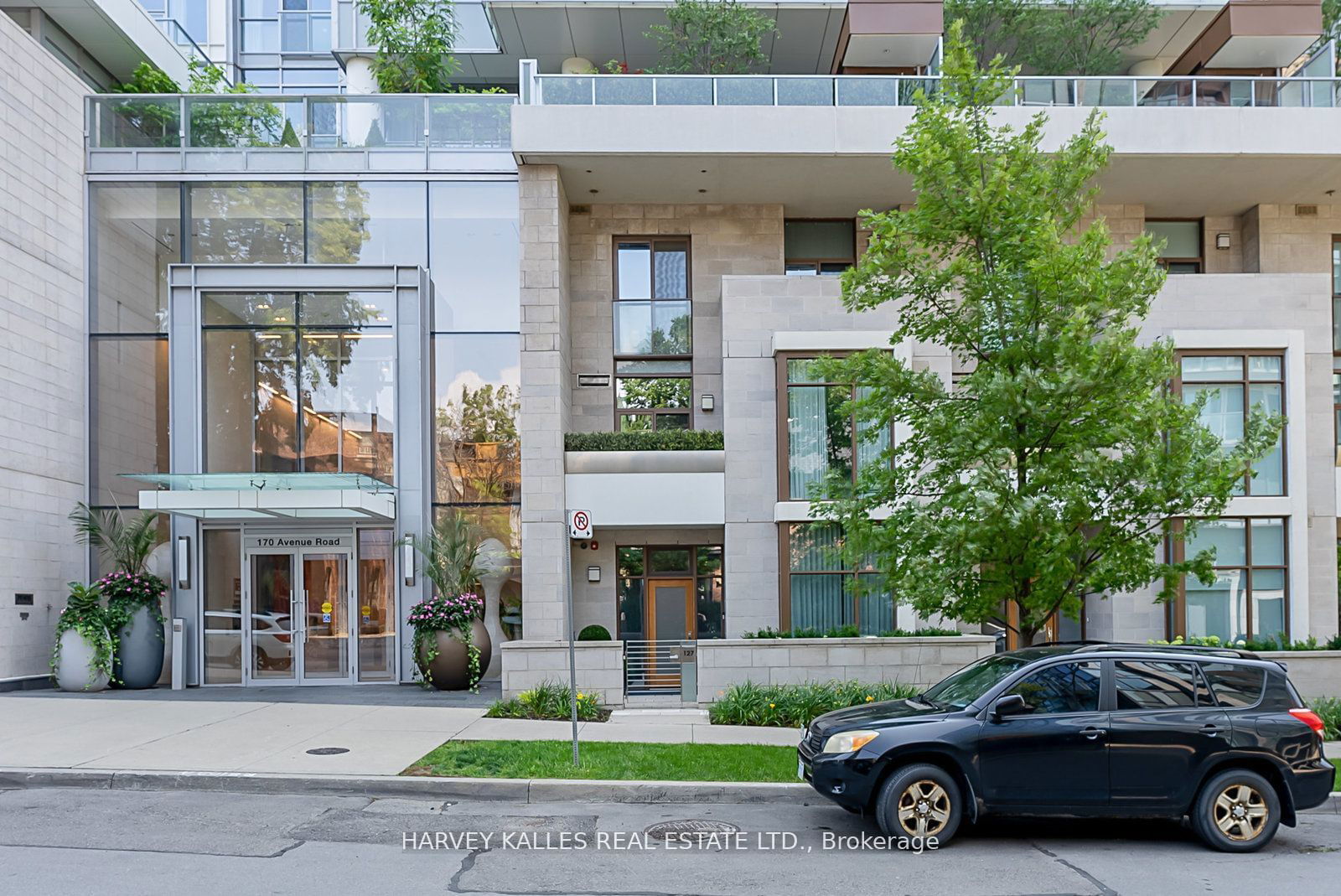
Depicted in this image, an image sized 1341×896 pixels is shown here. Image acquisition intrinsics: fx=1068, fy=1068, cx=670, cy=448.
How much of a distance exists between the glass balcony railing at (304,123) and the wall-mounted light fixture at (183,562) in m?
7.40

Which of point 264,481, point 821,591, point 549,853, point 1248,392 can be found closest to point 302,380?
point 264,481

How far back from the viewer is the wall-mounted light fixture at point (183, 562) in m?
18.5

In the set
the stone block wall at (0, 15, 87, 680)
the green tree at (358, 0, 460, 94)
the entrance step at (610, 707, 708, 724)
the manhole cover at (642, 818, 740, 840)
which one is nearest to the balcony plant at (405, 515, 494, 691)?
the entrance step at (610, 707, 708, 724)

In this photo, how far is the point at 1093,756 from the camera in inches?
334

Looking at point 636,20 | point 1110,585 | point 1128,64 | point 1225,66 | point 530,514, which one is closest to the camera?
point 1110,585

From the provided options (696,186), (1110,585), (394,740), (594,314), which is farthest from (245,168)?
(1110,585)

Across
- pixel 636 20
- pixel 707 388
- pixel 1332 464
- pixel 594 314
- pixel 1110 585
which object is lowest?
pixel 1110 585

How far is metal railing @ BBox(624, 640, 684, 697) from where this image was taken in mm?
16781

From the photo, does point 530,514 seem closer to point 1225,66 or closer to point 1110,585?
point 1110,585

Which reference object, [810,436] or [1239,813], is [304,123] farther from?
[1239,813]

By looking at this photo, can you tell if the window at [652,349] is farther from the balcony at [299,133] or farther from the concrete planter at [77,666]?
the concrete planter at [77,666]

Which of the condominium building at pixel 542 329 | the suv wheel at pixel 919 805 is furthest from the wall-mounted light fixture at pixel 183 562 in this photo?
the suv wheel at pixel 919 805

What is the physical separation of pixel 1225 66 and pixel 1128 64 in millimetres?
3527

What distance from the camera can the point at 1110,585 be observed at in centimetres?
1147
